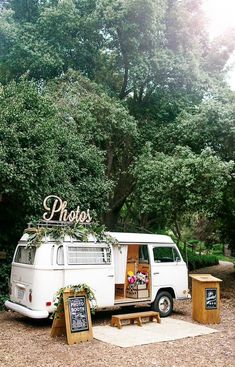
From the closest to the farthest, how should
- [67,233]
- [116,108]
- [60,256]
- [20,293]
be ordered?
1. [60,256]
2. [20,293]
3. [67,233]
4. [116,108]

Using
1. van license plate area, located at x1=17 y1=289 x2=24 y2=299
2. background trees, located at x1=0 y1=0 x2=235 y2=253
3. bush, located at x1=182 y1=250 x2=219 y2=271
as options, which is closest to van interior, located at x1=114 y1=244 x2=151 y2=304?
van license plate area, located at x1=17 y1=289 x2=24 y2=299

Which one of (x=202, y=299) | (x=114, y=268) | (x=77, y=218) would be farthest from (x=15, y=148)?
(x=202, y=299)

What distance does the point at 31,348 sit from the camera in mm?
7875

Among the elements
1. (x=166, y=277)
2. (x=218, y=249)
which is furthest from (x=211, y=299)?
(x=218, y=249)

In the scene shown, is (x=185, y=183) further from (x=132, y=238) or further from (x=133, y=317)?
(x=133, y=317)

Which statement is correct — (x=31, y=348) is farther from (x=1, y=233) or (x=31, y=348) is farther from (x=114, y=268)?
(x=1, y=233)

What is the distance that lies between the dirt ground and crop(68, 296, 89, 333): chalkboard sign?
1.12ft

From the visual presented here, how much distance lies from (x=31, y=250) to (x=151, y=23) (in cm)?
1202

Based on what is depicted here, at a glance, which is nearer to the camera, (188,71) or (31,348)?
(31,348)

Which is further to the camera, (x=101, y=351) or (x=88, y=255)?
(x=88, y=255)

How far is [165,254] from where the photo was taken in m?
11.9

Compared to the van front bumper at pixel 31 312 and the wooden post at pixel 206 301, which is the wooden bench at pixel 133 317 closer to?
the wooden post at pixel 206 301

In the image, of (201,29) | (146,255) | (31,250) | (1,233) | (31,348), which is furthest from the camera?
(201,29)

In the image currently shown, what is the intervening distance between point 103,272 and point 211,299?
2.92m
